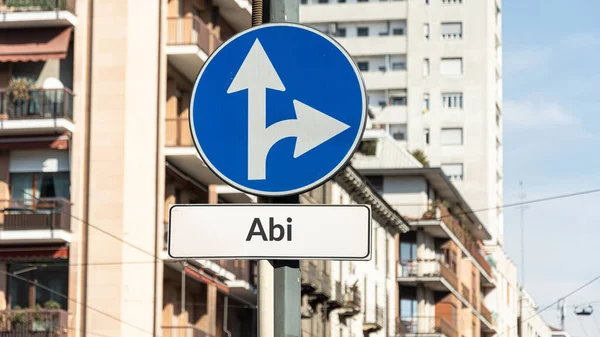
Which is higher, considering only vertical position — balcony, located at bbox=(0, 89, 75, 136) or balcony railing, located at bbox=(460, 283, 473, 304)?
balcony, located at bbox=(0, 89, 75, 136)

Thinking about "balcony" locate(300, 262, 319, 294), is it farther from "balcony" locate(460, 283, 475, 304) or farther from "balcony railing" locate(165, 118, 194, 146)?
"balcony" locate(460, 283, 475, 304)

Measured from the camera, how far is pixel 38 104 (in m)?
40.4

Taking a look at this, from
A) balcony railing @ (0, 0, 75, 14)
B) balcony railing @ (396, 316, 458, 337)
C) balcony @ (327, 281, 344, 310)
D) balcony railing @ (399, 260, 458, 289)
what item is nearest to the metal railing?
balcony railing @ (0, 0, 75, 14)

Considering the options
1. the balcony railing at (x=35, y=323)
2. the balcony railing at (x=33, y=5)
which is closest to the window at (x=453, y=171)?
the balcony railing at (x=33, y=5)

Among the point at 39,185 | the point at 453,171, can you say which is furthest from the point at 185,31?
the point at 453,171

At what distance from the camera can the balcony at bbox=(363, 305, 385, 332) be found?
69.7m

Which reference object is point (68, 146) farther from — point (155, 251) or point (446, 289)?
point (446, 289)

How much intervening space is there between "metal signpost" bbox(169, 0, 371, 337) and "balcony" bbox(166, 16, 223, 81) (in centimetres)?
3561

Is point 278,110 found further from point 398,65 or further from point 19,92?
point 398,65

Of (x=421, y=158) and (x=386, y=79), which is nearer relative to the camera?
(x=421, y=158)

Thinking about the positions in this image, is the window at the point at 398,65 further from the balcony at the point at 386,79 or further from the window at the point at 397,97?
the window at the point at 397,97

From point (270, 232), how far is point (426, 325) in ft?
259

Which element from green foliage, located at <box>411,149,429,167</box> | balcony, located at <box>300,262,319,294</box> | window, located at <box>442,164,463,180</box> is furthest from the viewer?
window, located at <box>442,164,463,180</box>

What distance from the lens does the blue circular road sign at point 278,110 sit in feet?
19.4
